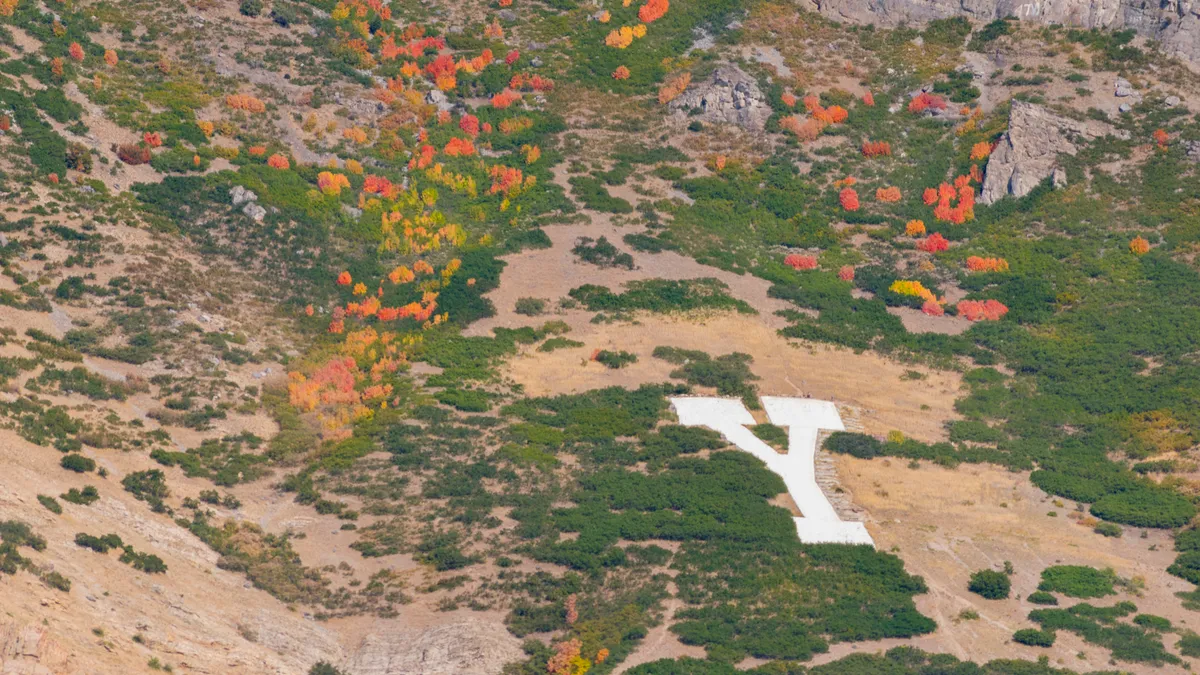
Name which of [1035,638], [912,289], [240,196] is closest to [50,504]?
[240,196]

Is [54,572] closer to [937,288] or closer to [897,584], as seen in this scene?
[897,584]

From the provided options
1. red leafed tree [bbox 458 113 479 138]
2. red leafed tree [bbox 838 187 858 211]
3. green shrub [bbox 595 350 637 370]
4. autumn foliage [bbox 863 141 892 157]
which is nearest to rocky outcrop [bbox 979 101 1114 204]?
autumn foliage [bbox 863 141 892 157]

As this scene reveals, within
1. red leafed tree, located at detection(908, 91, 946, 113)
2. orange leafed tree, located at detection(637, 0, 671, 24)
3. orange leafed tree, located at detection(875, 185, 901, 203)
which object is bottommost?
orange leafed tree, located at detection(875, 185, 901, 203)

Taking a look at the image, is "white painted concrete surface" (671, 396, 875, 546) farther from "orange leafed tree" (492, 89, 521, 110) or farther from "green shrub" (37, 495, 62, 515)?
"orange leafed tree" (492, 89, 521, 110)

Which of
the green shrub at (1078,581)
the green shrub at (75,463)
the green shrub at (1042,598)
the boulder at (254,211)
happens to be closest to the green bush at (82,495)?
the green shrub at (75,463)

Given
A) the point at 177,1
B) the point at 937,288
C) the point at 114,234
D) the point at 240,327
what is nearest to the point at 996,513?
the point at 937,288

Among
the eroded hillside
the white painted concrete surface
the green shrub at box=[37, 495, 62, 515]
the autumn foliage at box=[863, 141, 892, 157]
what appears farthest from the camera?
the autumn foliage at box=[863, 141, 892, 157]

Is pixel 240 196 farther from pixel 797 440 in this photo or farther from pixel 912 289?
pixel 912 289
